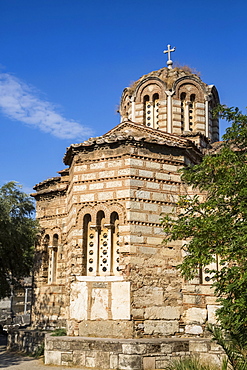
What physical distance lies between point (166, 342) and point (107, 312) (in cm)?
170

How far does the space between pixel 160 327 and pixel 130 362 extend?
1.53m

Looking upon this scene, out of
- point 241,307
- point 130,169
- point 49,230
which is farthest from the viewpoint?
point 49,230

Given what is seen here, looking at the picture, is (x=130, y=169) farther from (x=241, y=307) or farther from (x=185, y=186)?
(x=241, y=307)

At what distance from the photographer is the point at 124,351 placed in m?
10.2

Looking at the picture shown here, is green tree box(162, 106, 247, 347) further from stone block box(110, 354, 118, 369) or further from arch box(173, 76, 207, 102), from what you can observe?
arch box(173, 76, 207, 102)

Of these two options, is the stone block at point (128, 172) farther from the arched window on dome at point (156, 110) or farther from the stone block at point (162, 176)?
the arched window on dome at point (156, 110)

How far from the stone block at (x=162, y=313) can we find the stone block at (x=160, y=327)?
10cm

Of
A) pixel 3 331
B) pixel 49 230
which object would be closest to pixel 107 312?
pixel 49 230

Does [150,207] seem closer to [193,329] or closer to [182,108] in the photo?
[193,329]

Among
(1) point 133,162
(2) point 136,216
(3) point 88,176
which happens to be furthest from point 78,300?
(1) point 133,162

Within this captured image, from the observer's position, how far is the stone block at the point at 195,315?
1153cm

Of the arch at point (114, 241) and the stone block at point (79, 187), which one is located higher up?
the stone block at point (79, 187)

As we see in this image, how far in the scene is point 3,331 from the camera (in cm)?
1945

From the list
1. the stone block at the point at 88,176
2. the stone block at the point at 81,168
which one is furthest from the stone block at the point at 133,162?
the stone block at the point at 81,168
